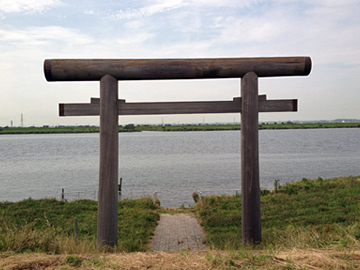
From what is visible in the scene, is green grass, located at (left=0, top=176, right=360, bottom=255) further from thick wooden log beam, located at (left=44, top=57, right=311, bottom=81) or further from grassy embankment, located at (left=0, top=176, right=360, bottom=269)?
thick wooden log beam, located at (left=44, top=57, right=311, bottom=81)

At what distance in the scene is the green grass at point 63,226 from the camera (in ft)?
17.7

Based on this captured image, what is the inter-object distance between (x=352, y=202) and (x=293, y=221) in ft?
11.6

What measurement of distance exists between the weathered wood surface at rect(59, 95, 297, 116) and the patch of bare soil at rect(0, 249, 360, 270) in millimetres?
2800

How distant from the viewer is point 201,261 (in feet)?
13.8

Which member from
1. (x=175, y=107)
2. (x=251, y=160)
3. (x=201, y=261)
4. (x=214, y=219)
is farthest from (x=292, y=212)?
(x=201, y=261)

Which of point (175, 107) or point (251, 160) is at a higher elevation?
point (175, 107)

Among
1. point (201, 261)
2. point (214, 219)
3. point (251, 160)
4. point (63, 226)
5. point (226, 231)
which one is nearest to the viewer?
point (201, 261)

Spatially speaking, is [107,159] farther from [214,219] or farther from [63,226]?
[214,219]

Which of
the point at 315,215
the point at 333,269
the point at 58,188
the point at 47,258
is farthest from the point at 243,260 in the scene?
the point at 58,188

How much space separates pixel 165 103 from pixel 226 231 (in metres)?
5.89

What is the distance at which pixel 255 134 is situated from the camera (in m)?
6.26

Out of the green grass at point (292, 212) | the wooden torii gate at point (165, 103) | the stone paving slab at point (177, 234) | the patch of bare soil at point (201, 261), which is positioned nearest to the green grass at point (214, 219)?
the green grass at point (292, 212)

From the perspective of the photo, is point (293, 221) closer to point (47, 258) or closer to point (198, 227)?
point (198, 227)

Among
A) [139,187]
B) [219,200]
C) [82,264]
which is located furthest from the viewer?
[139,187]
